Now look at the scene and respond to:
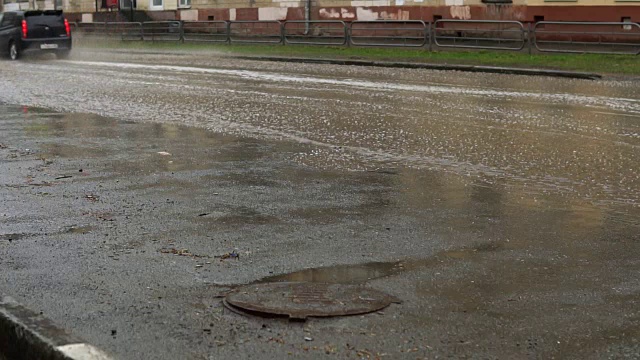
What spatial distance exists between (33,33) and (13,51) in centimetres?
91

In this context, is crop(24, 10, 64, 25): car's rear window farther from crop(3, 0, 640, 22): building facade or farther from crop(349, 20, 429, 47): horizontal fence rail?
crop(3, 0, 640, 22): building facade

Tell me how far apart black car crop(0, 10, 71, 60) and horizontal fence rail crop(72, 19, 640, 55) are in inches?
261

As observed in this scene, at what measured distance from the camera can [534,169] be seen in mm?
10570

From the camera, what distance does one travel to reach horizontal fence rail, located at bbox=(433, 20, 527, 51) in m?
31.2

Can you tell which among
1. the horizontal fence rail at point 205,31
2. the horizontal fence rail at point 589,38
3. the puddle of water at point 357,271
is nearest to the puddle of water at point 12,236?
the puddle of water at point 357,271

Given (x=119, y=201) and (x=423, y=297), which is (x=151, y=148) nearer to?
(x=119, y=201)

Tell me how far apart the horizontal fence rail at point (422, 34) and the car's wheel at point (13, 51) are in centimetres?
830

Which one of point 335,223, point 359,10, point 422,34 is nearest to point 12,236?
point 335,223

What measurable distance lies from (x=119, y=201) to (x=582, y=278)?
4080 millimetres

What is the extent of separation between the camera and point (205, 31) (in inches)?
1768

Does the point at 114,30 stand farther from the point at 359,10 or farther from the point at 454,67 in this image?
the point at 454,67

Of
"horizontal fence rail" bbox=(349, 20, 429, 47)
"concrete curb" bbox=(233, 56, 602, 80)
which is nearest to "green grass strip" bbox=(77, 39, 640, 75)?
"horizontal fence rail" bbox=(349, 20, 429, 47)

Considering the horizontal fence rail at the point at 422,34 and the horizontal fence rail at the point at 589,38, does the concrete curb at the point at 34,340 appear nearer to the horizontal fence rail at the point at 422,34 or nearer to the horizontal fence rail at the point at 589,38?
the horizontal fence rail at the point at 422,34

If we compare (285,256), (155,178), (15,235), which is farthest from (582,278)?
(155,178)
